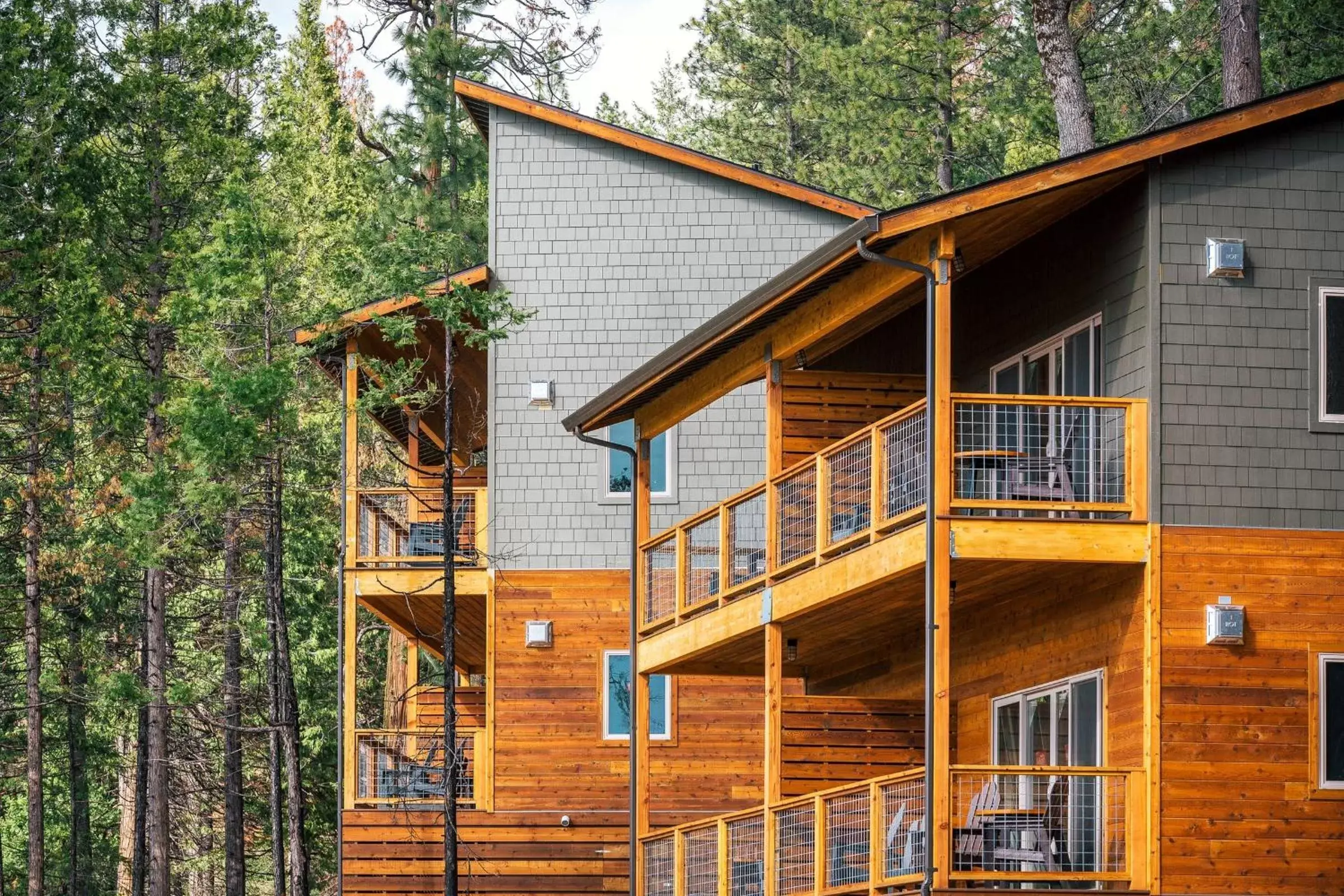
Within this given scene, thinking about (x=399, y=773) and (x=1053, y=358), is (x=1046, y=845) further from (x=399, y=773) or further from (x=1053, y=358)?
(x=399, y=773)

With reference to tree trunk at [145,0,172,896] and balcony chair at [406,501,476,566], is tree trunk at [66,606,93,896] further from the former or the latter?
balcony chair at [406,501,476,566]

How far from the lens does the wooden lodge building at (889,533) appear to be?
58.3ft

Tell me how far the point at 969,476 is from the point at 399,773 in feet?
34.7

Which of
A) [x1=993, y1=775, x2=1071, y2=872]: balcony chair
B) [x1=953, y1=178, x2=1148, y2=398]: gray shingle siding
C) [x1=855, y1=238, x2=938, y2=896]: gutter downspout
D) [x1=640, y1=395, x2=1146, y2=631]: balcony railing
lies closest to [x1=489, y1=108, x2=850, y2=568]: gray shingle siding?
[x1=640, y1=395, x2=1146, y2=631]: balcony railing

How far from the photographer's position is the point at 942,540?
17.5m

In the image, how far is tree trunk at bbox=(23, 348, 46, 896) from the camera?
Answer: 39719 millimetres

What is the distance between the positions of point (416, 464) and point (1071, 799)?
15620mm

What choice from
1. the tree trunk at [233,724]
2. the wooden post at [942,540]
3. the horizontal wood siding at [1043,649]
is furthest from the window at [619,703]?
the tree trunk at [233,724]

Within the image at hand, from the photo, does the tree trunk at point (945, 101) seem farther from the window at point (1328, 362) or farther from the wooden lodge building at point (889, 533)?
the window at point (1328, 362)

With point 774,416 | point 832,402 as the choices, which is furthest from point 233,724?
point 774,416

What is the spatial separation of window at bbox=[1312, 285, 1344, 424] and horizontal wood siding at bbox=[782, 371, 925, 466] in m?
5.77

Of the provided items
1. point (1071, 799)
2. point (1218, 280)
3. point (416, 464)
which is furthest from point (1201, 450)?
point (416, 464)

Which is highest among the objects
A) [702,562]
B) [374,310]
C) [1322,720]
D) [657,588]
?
[374,310]

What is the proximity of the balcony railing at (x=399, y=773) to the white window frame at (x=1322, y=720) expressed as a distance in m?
11.6
